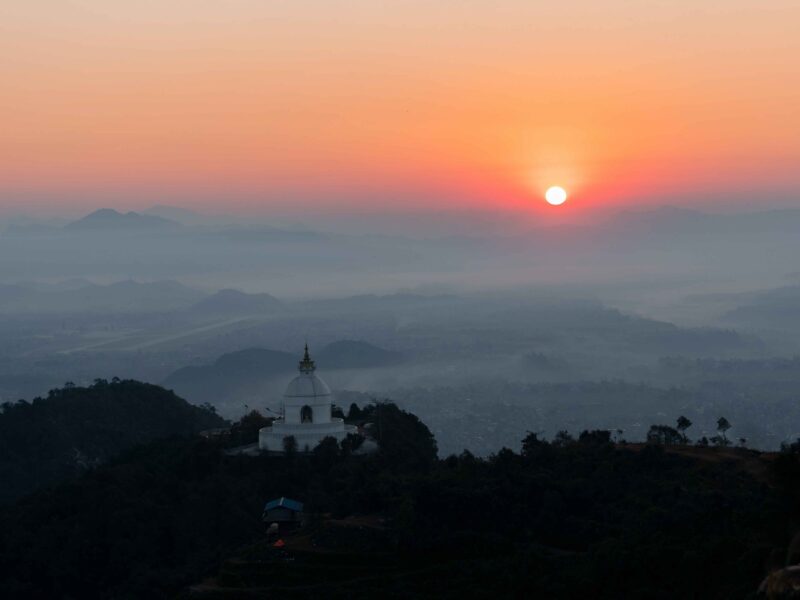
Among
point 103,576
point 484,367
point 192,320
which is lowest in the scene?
point 103,576

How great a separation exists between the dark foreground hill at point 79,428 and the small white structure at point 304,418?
12358mm

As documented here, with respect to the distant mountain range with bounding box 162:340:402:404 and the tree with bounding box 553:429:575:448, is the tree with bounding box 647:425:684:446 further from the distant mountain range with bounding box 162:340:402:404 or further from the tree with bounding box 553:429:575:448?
the distant mountain range with bounding box 162:340:402:404

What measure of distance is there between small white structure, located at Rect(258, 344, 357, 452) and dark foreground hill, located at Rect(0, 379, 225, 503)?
12358 millimetres

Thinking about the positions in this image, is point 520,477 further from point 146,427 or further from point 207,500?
point 146,427

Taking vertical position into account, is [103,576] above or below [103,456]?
below

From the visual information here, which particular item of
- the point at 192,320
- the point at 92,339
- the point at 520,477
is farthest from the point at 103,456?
the point at 192,320

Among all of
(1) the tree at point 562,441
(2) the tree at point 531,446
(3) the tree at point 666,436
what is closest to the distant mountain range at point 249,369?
(1) the tree at point 562,441

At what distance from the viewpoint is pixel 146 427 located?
5734 centimetres

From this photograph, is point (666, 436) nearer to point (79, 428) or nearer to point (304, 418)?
point (304, 418)

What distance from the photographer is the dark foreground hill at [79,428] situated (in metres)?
53.6

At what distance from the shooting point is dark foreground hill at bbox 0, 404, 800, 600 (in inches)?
1040

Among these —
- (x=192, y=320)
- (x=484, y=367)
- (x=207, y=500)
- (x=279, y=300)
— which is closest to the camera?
(x=207, y=500)

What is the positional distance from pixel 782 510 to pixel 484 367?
76.0 meters

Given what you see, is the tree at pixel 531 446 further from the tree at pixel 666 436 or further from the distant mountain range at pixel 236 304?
the distant mountain range at pixel 236 304
